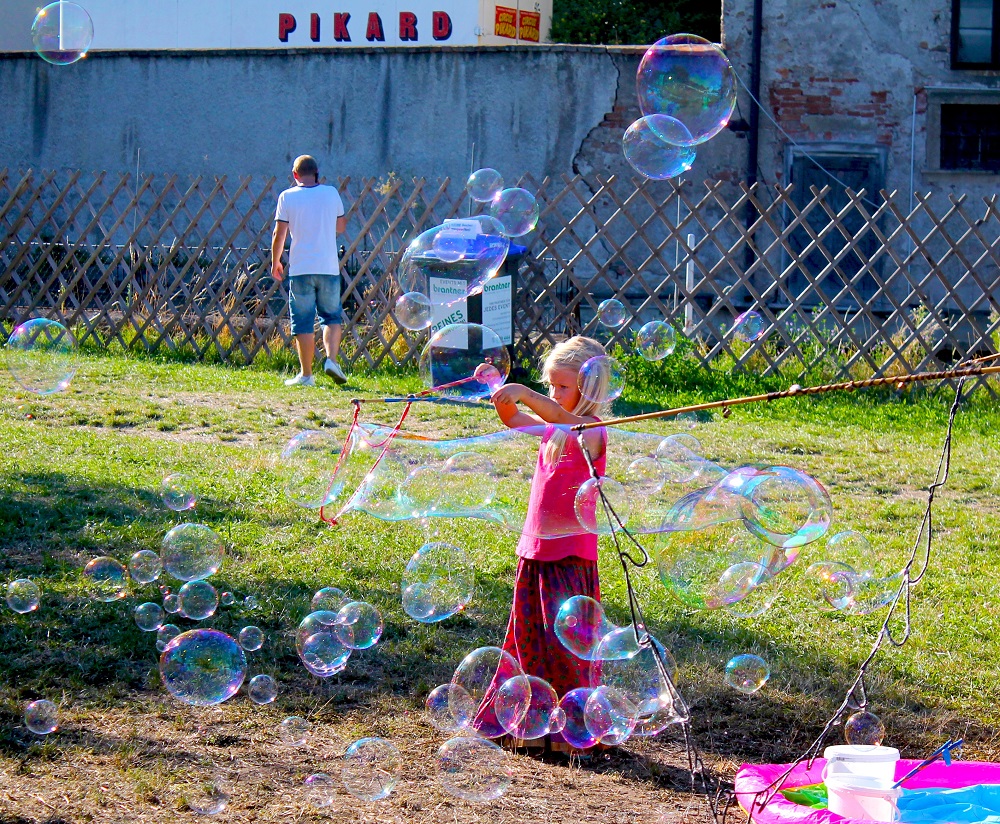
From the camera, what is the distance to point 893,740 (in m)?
3.36

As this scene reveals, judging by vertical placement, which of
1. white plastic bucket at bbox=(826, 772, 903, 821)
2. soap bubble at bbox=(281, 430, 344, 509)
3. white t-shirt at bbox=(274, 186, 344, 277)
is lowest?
white plastic bucket at bbox=(826, 772, 903, 821)

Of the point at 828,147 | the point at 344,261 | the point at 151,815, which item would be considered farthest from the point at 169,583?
the point at 828,147

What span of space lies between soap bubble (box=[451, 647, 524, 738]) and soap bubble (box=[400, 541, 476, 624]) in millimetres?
229

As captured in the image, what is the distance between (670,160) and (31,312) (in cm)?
738

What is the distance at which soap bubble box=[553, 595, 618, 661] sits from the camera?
10.4ft

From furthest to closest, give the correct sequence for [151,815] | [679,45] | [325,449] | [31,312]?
[31,312] < [325,449] < [679,45] < [151,815]

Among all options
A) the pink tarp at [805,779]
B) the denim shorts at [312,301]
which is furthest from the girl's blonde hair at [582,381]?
the denim shorts at [312,301]

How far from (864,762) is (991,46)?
40.4ft

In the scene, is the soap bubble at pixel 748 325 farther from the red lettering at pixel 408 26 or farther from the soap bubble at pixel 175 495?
the red lettering at pixel 408 26

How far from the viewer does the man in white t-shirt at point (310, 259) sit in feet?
26.3

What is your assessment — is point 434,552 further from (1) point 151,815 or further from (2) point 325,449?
(2) point 325,449

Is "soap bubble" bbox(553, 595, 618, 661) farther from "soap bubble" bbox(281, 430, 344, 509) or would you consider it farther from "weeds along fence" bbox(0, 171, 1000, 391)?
"weeds along fence" bbox(0, 171, 1000, 391)

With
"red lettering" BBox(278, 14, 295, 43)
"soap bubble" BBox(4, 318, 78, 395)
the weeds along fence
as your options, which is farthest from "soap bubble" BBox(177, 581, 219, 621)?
"red lettering" BBox(278, 14, 295, 43)

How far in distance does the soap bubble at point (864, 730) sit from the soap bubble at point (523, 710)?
2.66ft
